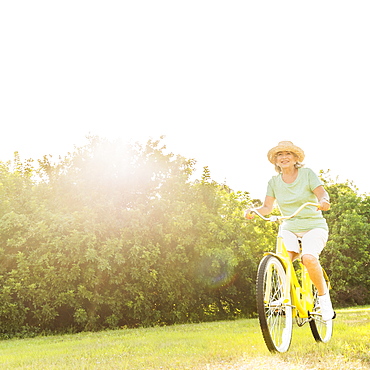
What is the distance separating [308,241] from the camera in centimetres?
523

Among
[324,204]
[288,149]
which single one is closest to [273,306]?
[324,204]

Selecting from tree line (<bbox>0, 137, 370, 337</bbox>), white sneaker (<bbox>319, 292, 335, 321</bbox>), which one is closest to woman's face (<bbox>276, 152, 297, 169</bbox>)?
white sneaker (<bbox>319, 292, 335, 321</bbox>)

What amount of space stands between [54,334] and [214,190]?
7.75m

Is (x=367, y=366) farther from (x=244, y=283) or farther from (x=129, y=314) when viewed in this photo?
(x=244, y=283)

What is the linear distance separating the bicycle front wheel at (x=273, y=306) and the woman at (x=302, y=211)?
44 cm

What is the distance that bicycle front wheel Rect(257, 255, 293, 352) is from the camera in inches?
179

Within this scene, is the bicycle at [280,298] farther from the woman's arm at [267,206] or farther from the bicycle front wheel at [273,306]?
the woman's arm at [267,206]

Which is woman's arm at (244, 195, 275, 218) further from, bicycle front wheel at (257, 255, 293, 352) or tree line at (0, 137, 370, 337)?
tree line at (0, 137, 370, 337)

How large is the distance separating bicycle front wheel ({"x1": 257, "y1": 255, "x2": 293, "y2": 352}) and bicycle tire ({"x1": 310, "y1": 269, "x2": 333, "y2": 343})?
435mm

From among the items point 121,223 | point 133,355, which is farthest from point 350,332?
point 121,223

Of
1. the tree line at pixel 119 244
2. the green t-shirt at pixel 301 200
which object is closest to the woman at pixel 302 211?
the green t-shirt at pixel 301 200

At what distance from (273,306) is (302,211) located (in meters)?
1.15

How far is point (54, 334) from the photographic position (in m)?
14.3

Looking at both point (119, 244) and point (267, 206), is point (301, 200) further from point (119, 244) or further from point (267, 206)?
point (119, 244)
